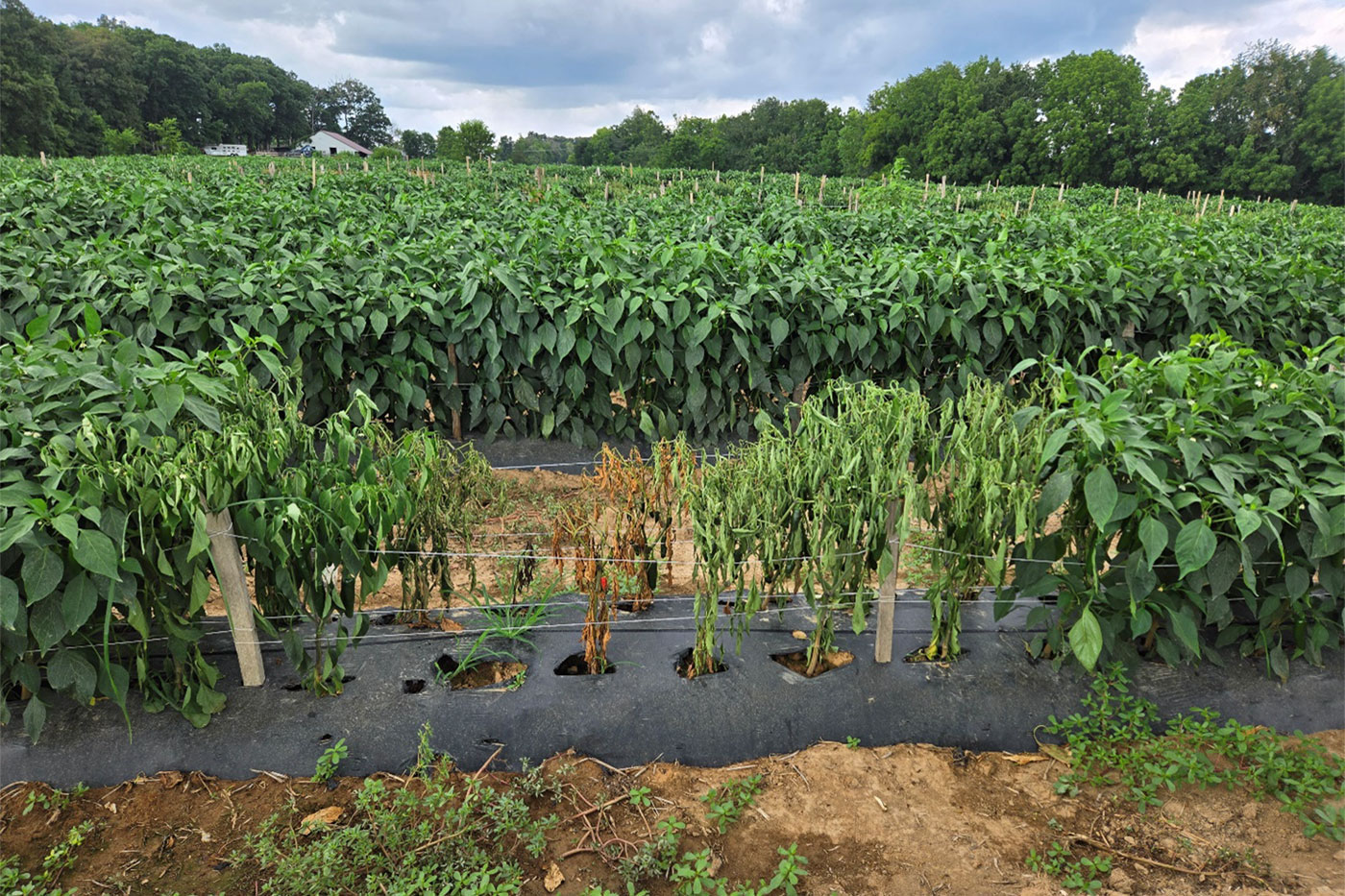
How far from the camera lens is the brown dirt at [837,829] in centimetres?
191

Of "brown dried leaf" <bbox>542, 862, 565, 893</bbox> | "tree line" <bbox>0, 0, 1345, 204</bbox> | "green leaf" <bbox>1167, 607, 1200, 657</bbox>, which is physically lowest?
"brown dried leaf" <bbox>542, 862, 565, 893</bbox>

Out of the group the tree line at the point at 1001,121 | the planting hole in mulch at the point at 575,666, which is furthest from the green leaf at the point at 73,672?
the tree line at the point at 1001,121

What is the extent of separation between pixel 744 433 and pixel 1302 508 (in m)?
2.90

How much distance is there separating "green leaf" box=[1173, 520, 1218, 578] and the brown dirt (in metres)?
0.68

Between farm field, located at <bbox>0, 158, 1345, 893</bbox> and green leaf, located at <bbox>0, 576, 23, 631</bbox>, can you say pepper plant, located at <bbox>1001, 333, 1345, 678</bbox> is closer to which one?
farm field, located at <bbox>0, 158, 1345, 893</bbox>

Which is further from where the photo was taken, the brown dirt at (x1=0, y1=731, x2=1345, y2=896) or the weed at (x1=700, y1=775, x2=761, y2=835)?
the weed at (x1=700, y1=775, x2=761, y2=835)

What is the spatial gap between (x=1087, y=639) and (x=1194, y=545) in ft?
1.28

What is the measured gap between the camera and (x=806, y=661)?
8.41 feet

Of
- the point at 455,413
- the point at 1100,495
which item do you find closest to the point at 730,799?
the point at 1100,495

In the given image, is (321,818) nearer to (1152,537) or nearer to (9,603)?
(9,603)

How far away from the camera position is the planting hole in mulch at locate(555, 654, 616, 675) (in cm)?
246

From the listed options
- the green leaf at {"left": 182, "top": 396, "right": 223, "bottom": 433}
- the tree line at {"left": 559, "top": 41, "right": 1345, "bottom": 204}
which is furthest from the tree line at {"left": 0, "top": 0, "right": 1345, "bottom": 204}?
the green leaf at {"left": 182, "top": 396, "right": 223, "bottom": 433}

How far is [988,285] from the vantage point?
4797 millimetres

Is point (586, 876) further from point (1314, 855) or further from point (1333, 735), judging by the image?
point (1333, 735)
